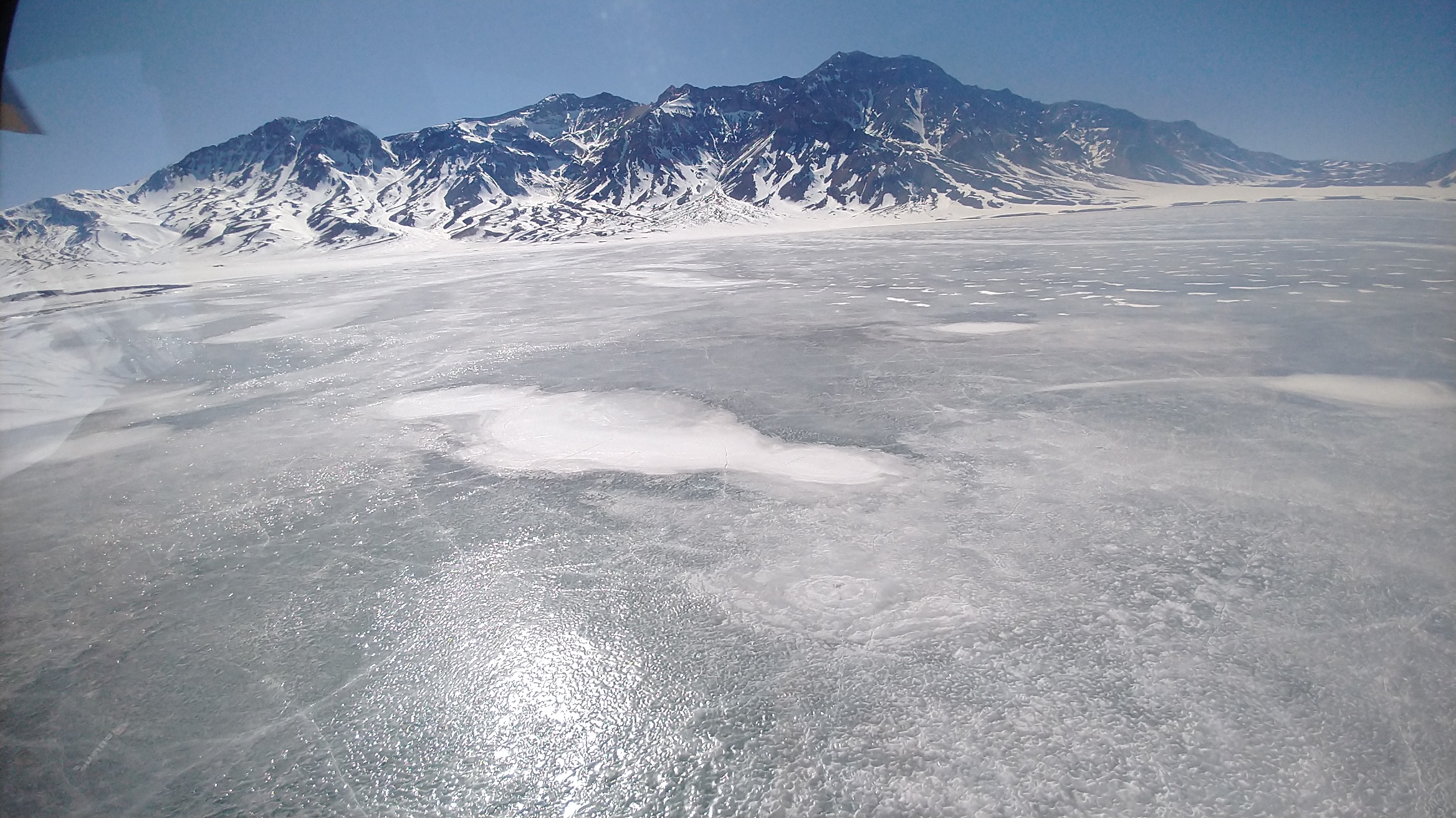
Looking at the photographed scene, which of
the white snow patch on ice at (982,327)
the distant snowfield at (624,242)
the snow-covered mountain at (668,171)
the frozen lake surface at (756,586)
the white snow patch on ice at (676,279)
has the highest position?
the snow-covered mountain at (668,171)

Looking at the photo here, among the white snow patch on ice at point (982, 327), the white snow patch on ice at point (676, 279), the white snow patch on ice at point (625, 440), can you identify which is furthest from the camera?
the white snow patch on ice at point (676, 279)

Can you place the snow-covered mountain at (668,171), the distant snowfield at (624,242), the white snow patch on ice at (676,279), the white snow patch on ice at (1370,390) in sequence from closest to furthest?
the white snow patch on ice at (1370,390), the white snow patch on ice at (676,279), the distant snowfield at (624,242), the snow-covered mountain at (668,171)

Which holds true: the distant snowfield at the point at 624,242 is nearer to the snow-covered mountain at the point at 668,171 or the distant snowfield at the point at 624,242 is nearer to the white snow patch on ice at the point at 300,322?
the snow-covered mountain at the point at 668,171

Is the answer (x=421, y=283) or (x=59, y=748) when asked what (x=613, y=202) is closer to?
(x=421, y=283)

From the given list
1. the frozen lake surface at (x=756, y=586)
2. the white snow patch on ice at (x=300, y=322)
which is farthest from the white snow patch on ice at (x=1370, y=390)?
the white snow patch on ice at (x=300, y=322)

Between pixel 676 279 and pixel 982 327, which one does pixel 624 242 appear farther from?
pixel 982 327

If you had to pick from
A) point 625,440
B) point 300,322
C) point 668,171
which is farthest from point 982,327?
point 668,171

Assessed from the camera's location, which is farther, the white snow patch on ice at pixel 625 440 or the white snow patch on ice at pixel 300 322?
the white snow patch on ice at pixel 300 322

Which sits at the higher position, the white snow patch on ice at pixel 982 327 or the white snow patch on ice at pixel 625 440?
the white snow patch on ice at pixel 982 327
